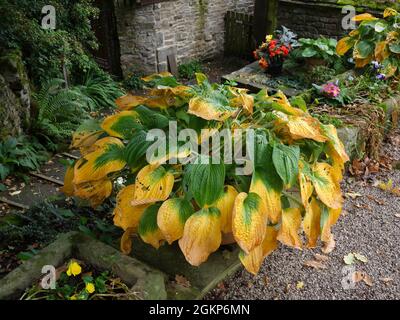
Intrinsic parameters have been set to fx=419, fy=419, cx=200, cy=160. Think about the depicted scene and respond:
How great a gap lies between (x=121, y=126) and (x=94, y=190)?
0.42m

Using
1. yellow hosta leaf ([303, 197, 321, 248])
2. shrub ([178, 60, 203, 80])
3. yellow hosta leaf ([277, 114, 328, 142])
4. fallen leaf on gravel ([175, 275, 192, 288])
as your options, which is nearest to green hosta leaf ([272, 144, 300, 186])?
yellow hosta leaf ([277, 114, 328, 142])

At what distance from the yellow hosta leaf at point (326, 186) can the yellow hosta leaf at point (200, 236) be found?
0.58m

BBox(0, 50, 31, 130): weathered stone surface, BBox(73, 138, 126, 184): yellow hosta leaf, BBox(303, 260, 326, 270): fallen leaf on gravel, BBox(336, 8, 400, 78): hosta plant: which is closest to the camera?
BBox(73, 138, 126, 184): yellow hosta leaf

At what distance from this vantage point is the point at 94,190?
2385mm

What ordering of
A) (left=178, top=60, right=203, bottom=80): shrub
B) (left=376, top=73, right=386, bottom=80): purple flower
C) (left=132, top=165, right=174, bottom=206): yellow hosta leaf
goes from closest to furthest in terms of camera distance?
(left=132, top=165, right=174, bottom=206): yellow hosta leaf < (left=376, top=73, right=386, bottom=80): purple flower < (left=178, top=60, right=203, bottom=80): shrub

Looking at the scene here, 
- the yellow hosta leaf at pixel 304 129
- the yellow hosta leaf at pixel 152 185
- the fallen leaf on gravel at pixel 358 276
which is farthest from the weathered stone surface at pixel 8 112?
the fallen leaf on gravel at pixel 358 276

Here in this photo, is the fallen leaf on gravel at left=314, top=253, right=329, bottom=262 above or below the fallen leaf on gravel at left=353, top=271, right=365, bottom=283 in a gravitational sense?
above

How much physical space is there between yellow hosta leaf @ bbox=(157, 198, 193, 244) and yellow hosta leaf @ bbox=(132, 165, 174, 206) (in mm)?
53

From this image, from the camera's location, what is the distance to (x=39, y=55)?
221 inches

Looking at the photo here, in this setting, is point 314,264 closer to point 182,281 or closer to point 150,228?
point 182,281

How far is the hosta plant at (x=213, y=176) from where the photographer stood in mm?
2066

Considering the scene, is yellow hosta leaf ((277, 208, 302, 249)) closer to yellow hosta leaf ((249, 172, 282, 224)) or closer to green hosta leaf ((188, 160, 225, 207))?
yellow hosta leaf ((249, 172, 282, 224))

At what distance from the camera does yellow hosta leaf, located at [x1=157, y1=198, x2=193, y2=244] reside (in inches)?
80.8

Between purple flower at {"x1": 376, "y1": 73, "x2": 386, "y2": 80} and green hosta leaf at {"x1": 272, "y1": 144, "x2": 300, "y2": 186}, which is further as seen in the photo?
purple flower at {"x1": 376, "y1": 73, "x2": 386, "y2": 80}
